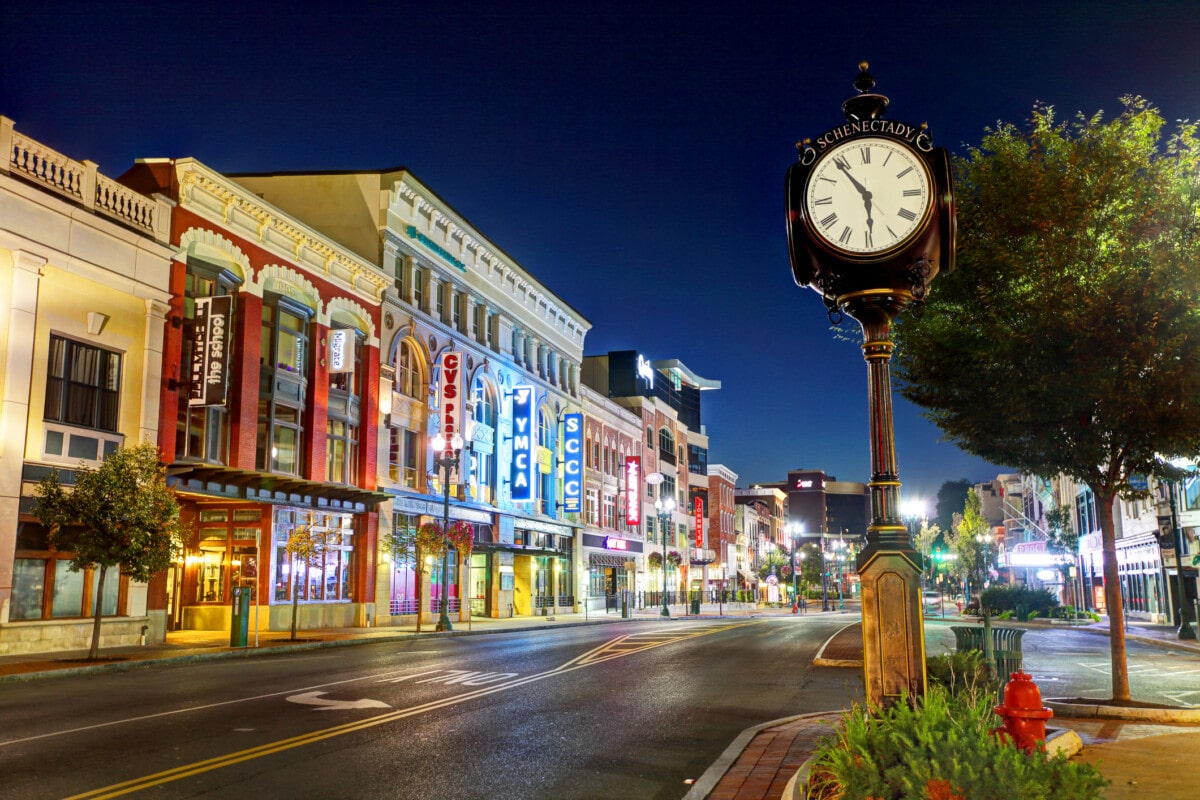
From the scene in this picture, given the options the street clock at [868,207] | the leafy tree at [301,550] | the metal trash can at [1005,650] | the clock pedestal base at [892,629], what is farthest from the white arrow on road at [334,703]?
the leafy tree at [301,550]

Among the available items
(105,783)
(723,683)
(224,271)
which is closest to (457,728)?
(105,783)

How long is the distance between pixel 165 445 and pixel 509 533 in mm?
23842

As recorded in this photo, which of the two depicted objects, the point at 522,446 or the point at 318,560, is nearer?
the point at 318,560

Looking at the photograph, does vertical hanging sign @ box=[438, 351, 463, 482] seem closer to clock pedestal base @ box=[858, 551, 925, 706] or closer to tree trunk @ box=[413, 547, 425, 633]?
tree trunk @ box=[413, 547, 425, 633]

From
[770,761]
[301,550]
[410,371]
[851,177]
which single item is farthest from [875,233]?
[410,371]

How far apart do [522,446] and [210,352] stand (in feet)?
76.4

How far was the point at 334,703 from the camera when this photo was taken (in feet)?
46.3

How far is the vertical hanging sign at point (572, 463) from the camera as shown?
5766 cm

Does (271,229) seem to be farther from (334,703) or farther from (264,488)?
(334,703)

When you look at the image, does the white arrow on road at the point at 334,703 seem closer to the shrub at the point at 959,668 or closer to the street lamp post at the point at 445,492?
the shrub at the point at 959,668

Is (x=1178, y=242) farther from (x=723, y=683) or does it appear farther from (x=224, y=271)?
(x=224, y=271)

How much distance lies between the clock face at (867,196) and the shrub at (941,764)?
3344mm

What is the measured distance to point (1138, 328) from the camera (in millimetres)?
12891

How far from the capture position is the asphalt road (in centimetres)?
884
